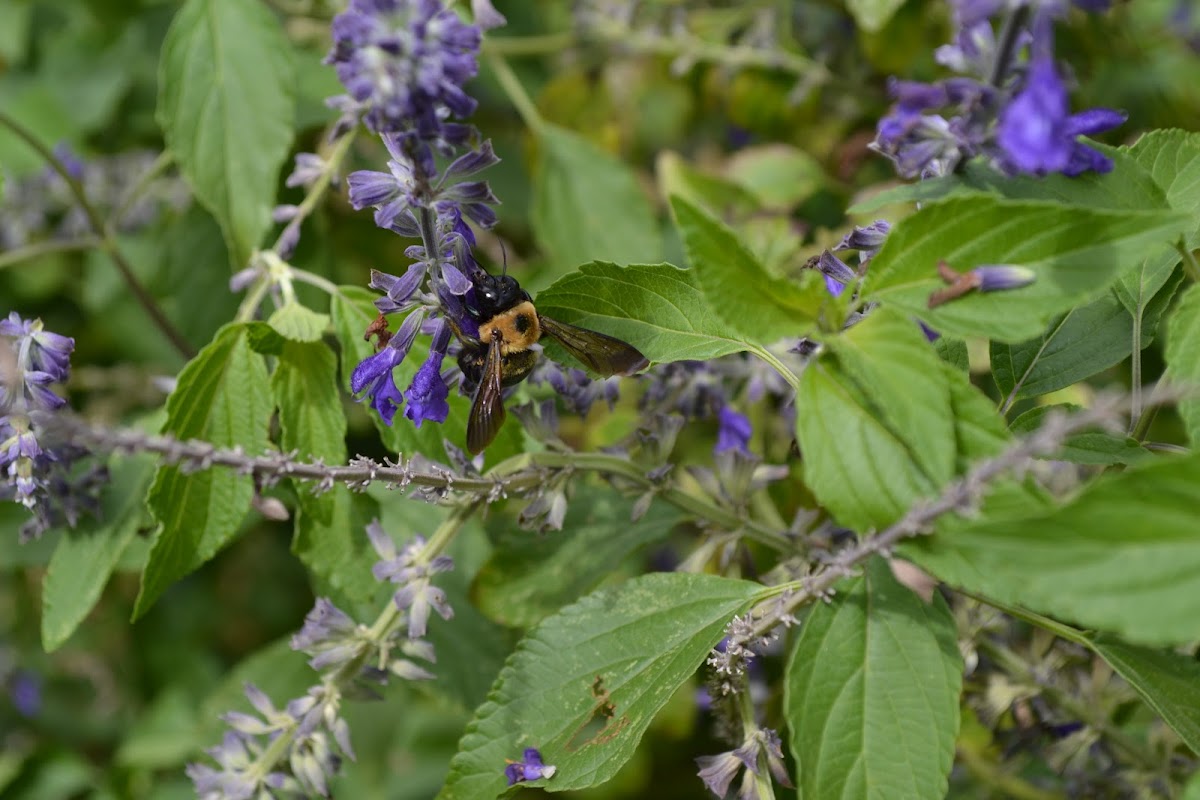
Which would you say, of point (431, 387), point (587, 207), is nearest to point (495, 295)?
point (431, 387)

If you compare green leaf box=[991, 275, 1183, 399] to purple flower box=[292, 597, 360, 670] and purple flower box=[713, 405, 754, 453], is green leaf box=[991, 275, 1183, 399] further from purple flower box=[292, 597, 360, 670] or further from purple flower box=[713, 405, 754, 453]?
purple flower box=[292, 597, 360, 670]

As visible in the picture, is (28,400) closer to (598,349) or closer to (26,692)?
(598,349)

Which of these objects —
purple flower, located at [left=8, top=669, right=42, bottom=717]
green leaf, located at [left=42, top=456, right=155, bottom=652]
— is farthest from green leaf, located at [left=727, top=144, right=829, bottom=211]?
purple flower, located at [left=8, top=669, right=42, bottom=717]

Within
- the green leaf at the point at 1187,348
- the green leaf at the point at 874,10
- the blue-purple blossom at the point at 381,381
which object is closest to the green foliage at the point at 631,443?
the green leaf at the point at 1187,348

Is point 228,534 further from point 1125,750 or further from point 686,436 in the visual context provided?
point 1125,750

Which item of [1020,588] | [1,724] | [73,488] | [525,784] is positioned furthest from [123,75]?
[1020,588]

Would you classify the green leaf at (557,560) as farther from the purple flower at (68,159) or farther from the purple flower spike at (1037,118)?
the purple flower at (68,159)
